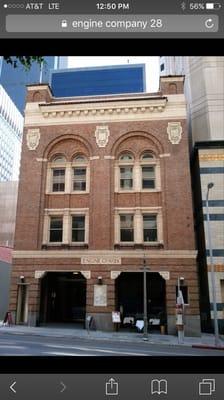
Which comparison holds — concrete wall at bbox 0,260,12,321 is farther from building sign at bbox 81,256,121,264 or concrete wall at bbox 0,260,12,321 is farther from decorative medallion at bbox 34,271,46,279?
building sign at bbox 81,256,121,264

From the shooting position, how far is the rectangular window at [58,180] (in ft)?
72.7

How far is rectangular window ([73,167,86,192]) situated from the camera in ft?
72.0

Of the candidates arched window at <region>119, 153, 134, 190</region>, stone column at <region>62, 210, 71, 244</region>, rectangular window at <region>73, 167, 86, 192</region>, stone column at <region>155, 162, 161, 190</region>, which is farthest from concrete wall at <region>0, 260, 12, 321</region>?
stone column at <region>155, 162, 161, 190</region>

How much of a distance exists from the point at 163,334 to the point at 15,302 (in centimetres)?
859

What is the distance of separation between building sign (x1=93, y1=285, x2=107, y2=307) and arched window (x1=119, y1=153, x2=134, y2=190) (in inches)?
241

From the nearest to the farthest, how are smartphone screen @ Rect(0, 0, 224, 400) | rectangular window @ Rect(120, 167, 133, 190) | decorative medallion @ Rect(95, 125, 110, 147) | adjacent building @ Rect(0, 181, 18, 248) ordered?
1. smartphone screen @ Rect(0, 0, 224, 400)
2. rectangular window @ Rect(120, 167, 133, 190)
3. decorative medallion @ Rect(95, 125, 110, 147)
4. adjacent building @ Rect(0, 181, 18, 248)

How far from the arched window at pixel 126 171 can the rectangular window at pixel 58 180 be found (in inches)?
146

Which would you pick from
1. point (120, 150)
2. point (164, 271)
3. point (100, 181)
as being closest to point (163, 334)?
point (164, 271)

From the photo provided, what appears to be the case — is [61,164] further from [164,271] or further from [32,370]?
[32,370]
